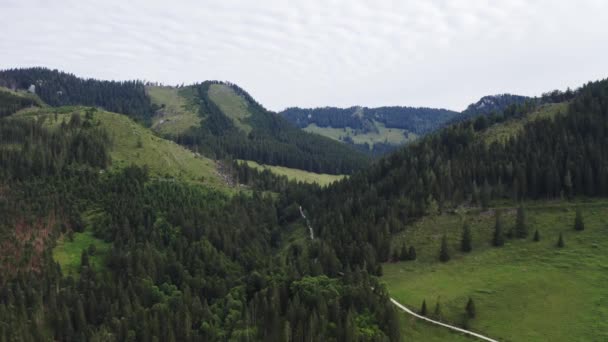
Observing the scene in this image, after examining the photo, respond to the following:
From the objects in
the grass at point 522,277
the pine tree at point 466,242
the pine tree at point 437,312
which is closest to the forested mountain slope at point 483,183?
the grass at point 522,277

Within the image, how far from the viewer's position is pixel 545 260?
415 ft

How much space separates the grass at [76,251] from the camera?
155 m

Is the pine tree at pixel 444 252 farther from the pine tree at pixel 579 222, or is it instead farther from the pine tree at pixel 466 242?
the pine tree at pixel 579 222

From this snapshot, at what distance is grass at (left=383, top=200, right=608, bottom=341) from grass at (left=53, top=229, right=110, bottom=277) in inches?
3811

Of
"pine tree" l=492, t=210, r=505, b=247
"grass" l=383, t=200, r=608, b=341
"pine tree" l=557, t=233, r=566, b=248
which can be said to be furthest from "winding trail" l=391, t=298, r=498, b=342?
"pine tree" l=557, t=233, r=566, b=248

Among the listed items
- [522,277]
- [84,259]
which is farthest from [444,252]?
[84,259]

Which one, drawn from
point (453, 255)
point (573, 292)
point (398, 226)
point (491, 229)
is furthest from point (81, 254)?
point (573, 292)

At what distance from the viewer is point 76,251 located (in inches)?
6555

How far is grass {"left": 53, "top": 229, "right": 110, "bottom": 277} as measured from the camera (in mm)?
155000

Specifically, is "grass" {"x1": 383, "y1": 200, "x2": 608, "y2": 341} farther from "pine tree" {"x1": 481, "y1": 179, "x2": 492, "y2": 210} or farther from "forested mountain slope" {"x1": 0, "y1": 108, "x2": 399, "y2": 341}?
"forested mountain slope" {"x1": 0, "y1": 108, "x2": 399, "y2": 341}

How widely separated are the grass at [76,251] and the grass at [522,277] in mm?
96807

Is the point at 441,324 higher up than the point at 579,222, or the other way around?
the point at 579,222

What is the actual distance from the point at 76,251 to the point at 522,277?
463ft

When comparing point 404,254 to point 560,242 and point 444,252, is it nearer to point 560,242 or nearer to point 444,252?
point 444,252
